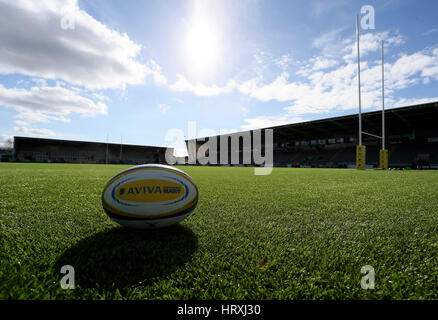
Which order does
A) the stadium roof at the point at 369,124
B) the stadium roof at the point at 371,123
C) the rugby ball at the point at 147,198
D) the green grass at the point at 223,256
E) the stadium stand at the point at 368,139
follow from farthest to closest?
the stadium stand at the point at 368,139 < the stadium roof at the point at 369,124 < the stadium roof at the point at 371,123 < the rugby ball at the point at 147,198 < the green grass at the point at 223,256

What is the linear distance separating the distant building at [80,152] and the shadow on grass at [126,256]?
166 feet

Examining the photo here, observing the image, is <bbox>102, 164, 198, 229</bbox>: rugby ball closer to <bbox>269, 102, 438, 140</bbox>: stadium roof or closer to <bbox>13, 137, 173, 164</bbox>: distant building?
<bbox>269, 102, 438, 140</bbox>: stadium roof

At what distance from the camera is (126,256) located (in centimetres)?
133

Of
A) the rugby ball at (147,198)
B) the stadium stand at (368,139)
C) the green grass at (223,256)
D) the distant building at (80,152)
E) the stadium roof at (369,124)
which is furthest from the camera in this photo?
the distant building at (80,152)

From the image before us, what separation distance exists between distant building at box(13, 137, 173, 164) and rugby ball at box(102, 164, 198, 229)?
166 ft

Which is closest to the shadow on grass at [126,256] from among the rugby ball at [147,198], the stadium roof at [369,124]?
the rugby ball at [147,198]

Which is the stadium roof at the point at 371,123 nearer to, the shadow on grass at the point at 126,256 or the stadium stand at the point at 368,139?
the stadium stand at the point at 368,139

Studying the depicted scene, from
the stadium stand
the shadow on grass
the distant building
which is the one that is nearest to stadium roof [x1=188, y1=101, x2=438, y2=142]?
the stadium stand

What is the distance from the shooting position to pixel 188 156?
2163 inches

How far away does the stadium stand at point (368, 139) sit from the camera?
22.7 meters

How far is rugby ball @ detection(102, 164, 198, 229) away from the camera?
1.66 m

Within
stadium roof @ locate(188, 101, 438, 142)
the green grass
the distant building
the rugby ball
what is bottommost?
the green grass
